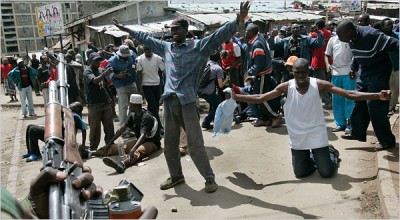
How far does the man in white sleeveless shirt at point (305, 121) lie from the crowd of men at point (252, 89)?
1 cm

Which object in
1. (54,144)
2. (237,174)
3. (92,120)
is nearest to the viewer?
(54,144)

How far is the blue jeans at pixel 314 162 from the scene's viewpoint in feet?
14.8

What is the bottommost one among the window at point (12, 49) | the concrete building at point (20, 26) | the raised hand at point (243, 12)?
the window at point (12, 49)

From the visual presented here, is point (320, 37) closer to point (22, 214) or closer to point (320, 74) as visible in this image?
point (320, 74)

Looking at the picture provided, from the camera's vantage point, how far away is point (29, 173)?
6.17 m

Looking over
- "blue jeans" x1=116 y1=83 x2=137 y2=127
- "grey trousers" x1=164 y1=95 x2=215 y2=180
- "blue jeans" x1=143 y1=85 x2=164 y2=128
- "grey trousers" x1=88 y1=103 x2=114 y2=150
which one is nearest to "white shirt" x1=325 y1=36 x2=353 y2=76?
"grey trousers" x1=164 y1=95 x2=215 y2=180

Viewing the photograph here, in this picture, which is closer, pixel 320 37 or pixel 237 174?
pixel 237 174

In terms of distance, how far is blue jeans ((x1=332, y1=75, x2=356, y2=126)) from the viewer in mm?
6238

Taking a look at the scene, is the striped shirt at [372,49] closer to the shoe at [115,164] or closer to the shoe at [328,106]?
the shoe at [328,106]

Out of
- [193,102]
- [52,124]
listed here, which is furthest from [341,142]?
[52,124]

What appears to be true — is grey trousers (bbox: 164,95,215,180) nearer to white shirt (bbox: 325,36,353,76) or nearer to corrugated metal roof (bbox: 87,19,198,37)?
white shirt (bbox: 325,36,353,76)

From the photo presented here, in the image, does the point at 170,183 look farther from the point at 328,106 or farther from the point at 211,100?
the point at 328,106

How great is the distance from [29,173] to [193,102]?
3.35 m

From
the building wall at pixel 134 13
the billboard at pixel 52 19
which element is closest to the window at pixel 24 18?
the building wall at pixel 134 13
